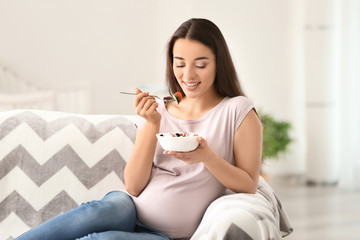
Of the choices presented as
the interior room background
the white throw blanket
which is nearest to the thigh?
the white throw blanket

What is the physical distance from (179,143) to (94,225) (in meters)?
0.36

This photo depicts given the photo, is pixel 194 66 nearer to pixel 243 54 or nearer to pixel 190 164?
pixel 190 164

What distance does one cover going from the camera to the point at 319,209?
11.9 feet

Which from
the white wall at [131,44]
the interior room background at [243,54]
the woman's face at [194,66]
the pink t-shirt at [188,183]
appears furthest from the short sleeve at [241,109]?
the white wall at [131,44]

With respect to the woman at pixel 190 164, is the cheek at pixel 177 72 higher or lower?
higher

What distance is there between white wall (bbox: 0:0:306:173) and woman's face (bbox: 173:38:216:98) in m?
3.05

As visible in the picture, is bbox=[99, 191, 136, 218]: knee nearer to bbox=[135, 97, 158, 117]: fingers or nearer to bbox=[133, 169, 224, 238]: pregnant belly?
bbox=[133, 169, 224, 238]: pregnant belly

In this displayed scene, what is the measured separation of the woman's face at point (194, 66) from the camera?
5.26ft

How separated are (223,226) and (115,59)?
3.85 metres

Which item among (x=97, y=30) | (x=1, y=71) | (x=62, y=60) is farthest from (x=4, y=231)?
(x=97, y=30)

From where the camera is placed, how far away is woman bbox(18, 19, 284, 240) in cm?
154

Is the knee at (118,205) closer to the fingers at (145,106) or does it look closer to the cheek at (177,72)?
the fingers at (145,106)

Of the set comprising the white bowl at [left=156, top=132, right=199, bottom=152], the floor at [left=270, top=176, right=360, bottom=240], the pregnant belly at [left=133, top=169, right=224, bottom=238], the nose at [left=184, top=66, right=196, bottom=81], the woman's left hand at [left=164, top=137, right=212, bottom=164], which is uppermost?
the nose at [left=184, top=66, right=196, bottom=81]

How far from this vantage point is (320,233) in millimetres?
3059
